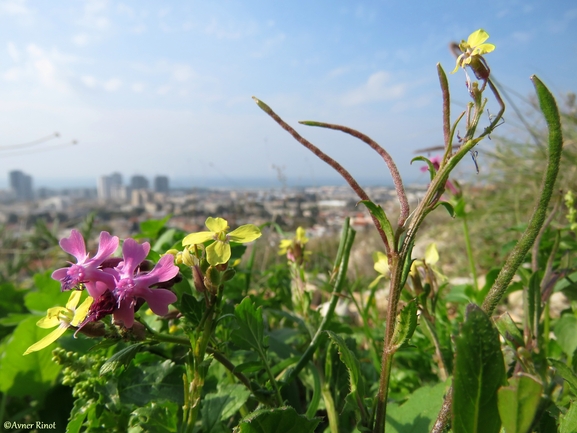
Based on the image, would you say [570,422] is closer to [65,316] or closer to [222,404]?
[222,404]

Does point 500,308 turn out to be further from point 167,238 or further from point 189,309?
point 189,309

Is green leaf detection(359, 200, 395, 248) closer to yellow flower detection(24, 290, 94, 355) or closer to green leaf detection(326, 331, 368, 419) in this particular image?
green leaf detection(326, 331, 368, 419)

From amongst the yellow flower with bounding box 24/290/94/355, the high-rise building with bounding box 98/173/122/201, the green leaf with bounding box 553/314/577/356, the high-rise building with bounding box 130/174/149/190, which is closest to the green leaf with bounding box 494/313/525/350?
the green leaf with bounding box 553/314/577/356

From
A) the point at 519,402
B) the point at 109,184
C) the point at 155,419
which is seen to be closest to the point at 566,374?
the point at 519,402

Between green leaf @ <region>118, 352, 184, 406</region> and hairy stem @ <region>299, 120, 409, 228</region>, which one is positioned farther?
green leaf @ <region>118, 352, 184, 406</region>

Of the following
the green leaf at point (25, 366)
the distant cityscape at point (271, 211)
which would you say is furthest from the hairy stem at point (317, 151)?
the distant cityscape at point (271, 211)

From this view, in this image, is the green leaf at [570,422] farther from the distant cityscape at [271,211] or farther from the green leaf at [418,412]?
the distant cityscape at [271,211]
